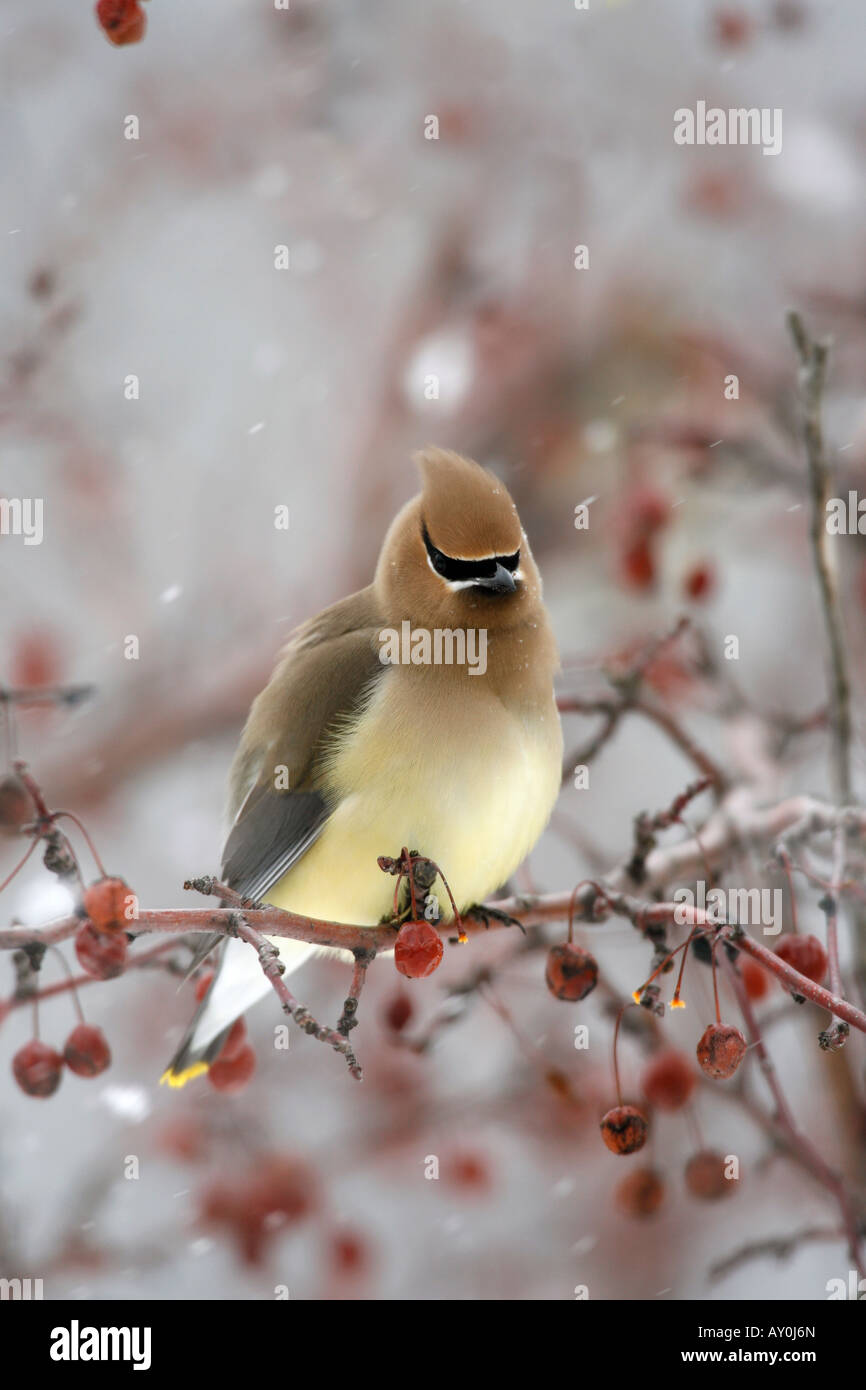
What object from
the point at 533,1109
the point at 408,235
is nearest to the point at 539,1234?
the point at 533,1109

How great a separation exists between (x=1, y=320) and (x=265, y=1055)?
233 centimetres

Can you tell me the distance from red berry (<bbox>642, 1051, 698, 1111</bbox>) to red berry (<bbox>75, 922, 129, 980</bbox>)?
117cm

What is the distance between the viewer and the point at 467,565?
2.20m

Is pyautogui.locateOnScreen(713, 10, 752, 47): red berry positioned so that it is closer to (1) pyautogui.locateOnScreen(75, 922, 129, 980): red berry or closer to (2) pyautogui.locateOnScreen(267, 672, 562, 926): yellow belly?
(2) pyautogui.locateOnScreen(267, 672, 562, 926): yellow belly

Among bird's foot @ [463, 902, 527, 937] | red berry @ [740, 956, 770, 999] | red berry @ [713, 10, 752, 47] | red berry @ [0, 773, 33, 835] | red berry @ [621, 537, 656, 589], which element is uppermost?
red berry @ [713, 10, 752, 47]

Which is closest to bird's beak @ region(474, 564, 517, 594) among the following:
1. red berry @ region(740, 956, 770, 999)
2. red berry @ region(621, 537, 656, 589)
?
red berry @ region(740, 956, 770, 999)

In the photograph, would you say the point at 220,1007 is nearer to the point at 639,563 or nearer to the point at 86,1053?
the point at 86,1053

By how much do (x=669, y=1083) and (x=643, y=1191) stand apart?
0.19m

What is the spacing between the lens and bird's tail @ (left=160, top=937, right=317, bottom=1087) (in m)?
2.27

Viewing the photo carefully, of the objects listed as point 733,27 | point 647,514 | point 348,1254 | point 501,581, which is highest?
point 733,27

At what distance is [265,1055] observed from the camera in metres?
4.05

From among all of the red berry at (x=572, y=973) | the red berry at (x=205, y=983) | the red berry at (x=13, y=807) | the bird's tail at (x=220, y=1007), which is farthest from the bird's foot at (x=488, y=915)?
the red berry at (x=13, y=807)

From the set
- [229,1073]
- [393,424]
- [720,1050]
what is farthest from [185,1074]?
[393,424]
